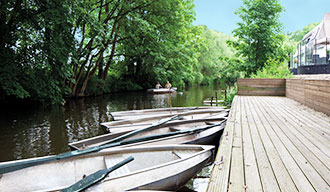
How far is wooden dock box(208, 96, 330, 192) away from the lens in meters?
1.87

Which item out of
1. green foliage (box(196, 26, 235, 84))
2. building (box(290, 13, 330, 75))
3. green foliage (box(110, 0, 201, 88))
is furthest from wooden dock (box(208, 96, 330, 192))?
green foliage (box(196, 26, 235, 84))

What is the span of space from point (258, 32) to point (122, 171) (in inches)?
490

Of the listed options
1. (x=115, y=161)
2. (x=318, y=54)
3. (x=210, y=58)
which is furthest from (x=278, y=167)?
(x=210, y=58)

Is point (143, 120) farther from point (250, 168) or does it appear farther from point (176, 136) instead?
point (250, 168)

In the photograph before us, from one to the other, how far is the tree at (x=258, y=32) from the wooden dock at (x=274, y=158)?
9.99 metres

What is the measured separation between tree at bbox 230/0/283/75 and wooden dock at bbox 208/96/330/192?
9.99m

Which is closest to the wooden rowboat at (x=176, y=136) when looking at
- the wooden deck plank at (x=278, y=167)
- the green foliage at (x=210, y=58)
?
the wooden deck plank at (x=278, y=167)

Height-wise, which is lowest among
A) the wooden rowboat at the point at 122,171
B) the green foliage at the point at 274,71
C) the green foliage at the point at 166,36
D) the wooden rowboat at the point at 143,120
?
the wooden rowboat at the point at 122,171

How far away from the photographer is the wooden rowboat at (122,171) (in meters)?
2.73

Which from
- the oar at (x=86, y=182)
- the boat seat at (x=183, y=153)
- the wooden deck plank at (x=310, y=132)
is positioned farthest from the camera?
the boat seat at (x=183, y=153)

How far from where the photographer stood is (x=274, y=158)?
249cm

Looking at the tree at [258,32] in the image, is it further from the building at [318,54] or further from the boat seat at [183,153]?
the boat seat at [183,153]

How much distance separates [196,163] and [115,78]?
81.0ft

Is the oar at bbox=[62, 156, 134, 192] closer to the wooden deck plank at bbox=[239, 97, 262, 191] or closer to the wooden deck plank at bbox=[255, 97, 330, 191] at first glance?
the wooden deck plank at bbox=[239, 97, 262, 191]
